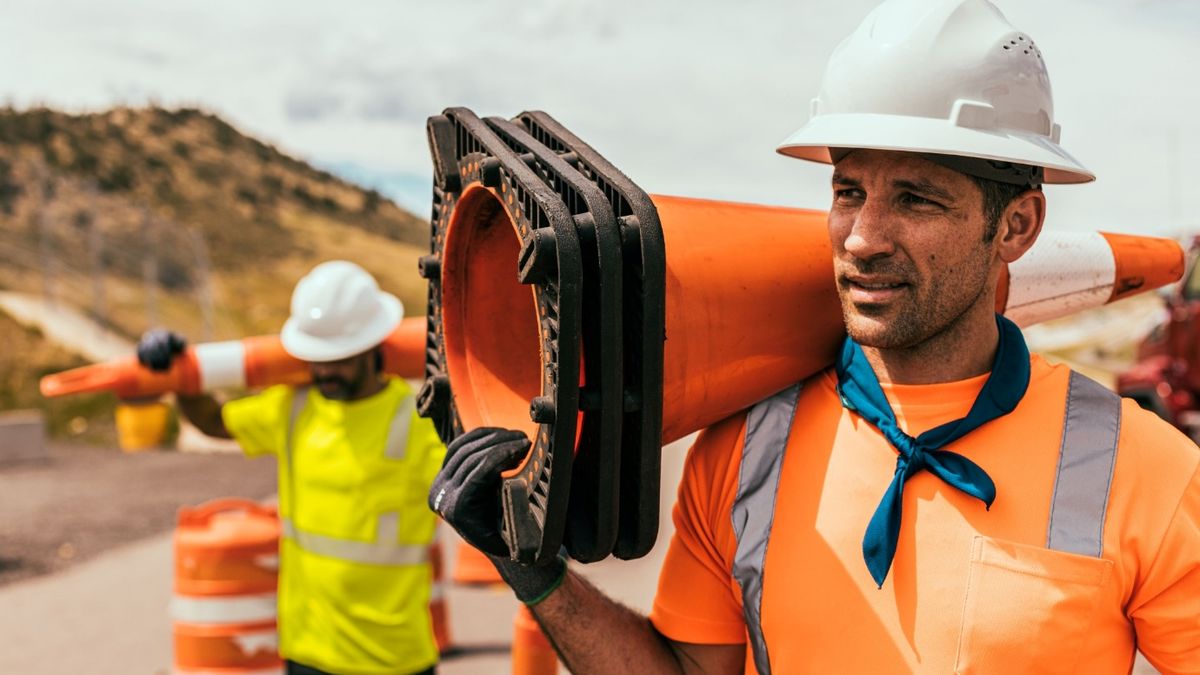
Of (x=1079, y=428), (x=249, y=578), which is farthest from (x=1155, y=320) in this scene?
(x=1079, y=428)

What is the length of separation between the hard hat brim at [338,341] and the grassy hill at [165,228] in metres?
12.5

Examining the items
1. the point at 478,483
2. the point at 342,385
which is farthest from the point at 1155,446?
the point at 342,385

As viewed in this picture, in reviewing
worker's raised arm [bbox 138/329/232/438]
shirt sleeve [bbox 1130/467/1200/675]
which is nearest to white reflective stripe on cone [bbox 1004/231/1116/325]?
shirt sleeve [bbox 1130/467/1200/675]

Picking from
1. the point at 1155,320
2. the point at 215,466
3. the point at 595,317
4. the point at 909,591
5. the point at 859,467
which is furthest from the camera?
the point at 215,466

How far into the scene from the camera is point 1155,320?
373 inches

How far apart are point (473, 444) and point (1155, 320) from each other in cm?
928

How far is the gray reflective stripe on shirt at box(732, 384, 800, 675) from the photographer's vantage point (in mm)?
1761

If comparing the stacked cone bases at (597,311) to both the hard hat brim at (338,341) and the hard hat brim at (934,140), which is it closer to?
the hard hat brim at (934,140)

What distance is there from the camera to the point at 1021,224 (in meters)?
1.74

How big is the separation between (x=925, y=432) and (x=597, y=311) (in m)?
0.59

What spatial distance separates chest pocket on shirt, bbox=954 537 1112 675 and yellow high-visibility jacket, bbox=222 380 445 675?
320 cm

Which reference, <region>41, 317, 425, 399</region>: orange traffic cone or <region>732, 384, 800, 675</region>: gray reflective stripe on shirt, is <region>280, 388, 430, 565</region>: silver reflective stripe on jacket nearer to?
<region>41, 317, 425, 399</region>: orange traffic cone

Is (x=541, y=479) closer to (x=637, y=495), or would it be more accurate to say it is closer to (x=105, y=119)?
(x=637, y=495)

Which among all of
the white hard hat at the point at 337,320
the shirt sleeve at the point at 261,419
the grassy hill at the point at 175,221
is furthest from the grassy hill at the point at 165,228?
the white hard hat at the point at 337,320
